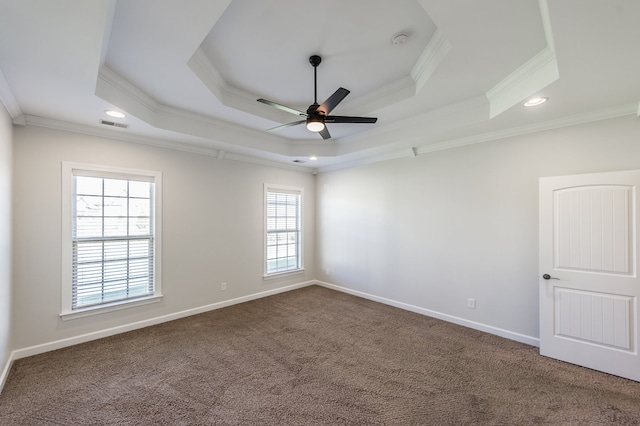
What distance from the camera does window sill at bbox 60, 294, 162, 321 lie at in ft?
10.3

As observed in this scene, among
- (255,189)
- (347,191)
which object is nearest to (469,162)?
(347,191)

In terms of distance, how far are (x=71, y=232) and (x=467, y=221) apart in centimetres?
496

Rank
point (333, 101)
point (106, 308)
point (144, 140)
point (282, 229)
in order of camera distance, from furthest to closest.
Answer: point (282, 229), point (144, 140), point (106, 308), point (333, 101)

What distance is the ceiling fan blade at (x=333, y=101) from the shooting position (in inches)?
87.2

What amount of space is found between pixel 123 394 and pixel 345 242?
152 inches

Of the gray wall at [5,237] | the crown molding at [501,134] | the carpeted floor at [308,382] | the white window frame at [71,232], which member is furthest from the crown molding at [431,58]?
the gray wall at [5,237]

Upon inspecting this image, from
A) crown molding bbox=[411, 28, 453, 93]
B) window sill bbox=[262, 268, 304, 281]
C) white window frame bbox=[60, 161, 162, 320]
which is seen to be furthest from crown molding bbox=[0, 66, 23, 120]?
window sill bbox=[262, 268, 304, 281]

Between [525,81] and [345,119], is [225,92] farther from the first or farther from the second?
[525,81]

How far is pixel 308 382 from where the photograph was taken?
8.11 feet

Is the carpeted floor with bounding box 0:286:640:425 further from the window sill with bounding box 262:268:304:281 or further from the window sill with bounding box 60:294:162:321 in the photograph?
the window sill with bounding box 262:268:304:281

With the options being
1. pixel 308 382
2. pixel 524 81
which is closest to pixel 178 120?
pixel 308 382

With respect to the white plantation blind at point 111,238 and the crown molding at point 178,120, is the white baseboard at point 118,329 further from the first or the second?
the crown molding at point 178,120

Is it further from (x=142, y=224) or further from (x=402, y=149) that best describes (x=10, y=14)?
(x=402, y=149)

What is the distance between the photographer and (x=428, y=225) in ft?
13.5
